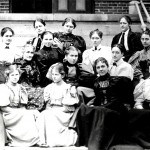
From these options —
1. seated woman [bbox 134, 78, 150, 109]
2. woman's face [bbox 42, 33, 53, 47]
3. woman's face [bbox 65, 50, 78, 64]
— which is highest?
woman's face [bbox 42, 33, 53, 47]

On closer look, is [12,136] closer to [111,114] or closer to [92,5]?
[111,114]

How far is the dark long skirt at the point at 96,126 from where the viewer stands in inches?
289

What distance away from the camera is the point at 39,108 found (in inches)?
319

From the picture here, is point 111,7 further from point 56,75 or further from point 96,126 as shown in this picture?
point 96,126

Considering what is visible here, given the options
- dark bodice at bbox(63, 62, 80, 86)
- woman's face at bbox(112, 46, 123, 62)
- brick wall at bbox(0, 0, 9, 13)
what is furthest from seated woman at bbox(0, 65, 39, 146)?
brick wall at bbox(0, 0, 9, 13)

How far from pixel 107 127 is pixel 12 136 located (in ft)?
4.54

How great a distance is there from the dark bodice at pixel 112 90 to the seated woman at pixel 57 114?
0.40m

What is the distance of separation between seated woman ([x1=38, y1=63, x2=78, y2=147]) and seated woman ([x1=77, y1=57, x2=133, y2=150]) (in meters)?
0.19

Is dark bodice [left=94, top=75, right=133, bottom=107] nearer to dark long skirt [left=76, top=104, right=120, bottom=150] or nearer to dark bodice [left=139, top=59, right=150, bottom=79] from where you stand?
dark long skirt [left=76, top=104, right=120, bottom=150]

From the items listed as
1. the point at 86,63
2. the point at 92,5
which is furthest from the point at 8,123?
the point at 92,5

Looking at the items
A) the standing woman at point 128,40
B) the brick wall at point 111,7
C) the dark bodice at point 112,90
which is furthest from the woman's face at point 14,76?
the brick wall at point 111,7

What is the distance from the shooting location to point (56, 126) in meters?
7.63

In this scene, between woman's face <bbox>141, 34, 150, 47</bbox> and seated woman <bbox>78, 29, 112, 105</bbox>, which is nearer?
seated woman <bbox>78, 29, 112, 105</bbox>

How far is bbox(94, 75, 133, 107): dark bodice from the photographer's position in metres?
7.81
